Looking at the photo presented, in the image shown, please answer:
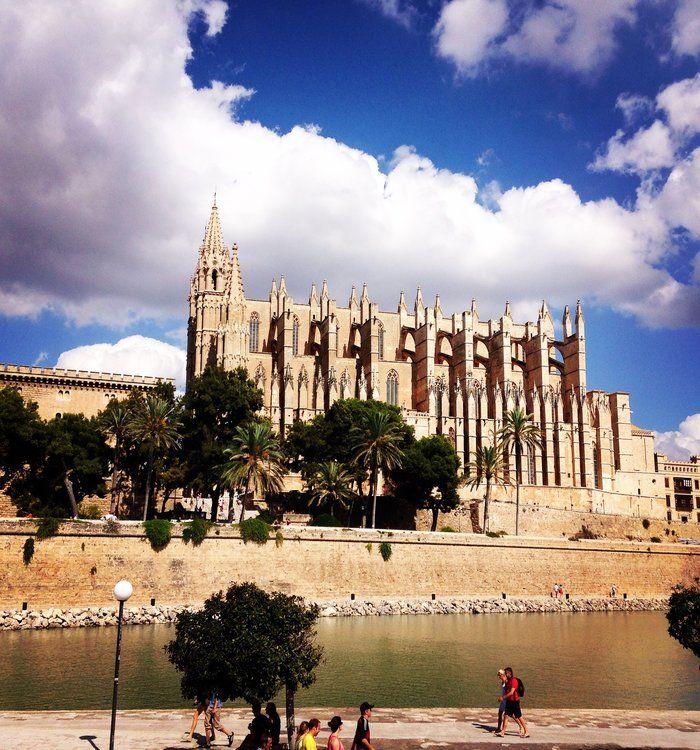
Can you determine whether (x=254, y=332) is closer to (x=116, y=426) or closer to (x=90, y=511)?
(x=116, y=426)

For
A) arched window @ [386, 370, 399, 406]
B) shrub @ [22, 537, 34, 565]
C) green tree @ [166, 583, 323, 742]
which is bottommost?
green tree @ [166, 583, 323, 742]

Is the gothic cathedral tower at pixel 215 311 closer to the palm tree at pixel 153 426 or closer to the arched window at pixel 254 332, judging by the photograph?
the arched window at pixel 254 332

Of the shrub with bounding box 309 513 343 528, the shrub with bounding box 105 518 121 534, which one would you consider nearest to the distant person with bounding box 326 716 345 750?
the shrub with bounding box 105 518 121 534

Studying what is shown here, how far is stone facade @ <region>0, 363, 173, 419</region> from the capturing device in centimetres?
5709

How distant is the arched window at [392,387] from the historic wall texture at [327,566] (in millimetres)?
27141

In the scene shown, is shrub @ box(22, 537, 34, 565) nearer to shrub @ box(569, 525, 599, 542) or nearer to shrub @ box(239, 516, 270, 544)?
shrub @ box(239, 516, 270, 544)

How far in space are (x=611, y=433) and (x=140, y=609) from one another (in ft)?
173

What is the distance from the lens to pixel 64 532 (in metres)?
33.8

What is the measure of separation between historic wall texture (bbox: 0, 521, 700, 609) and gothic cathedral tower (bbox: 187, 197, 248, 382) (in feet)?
83.6

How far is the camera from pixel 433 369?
234ft

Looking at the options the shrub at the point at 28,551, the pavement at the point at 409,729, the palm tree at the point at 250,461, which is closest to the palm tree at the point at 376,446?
the palm tree at the point at 250,461

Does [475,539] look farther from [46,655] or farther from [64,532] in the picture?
[46,655]

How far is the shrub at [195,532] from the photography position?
120 ft

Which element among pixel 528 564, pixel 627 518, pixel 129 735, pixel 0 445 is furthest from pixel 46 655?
pixel 627 518
